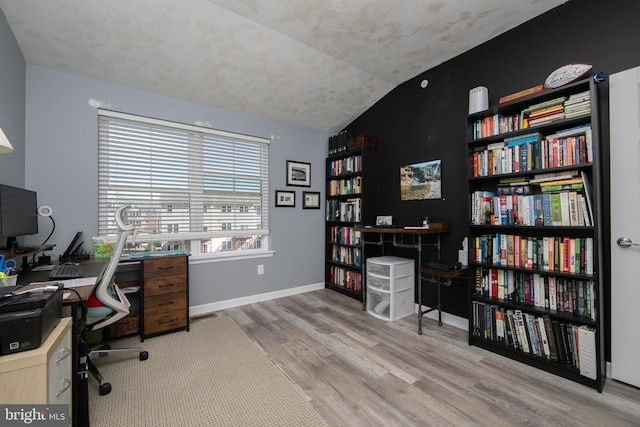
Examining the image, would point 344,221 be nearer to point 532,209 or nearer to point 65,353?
point 532,209

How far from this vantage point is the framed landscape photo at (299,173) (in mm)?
3848

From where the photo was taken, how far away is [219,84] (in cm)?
296

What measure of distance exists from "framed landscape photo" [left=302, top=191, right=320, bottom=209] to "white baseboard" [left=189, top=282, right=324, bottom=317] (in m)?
1.21

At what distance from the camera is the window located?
8.95 feet

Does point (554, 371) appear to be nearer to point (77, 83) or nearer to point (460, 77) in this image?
point (460, 77)

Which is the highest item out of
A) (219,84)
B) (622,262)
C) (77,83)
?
(219,84)

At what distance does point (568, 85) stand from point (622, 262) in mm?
1279

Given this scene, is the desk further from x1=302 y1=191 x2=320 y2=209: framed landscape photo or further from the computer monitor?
x1=302 y1=191 x2=320 y2=209: framed landscape photo

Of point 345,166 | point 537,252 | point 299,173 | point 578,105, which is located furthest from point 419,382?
point 299,173

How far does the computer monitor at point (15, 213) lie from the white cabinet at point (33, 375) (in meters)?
1.09

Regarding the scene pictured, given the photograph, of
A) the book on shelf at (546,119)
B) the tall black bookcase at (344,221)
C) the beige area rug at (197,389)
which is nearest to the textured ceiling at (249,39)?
the book on shelf at (546,119)

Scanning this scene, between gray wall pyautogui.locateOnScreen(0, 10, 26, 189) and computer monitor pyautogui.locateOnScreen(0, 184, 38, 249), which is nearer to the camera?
computer monitor pyautogui.locateOnScreen(0, 184, 38, 249)

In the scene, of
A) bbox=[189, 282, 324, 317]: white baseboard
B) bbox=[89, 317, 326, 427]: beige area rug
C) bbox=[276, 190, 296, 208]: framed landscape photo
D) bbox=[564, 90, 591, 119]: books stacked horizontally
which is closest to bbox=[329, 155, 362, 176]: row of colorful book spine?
bbox=[276, 190, 296, 208]: framed landscape photo

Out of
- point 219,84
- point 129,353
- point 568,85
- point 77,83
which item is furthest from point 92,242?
point 568,85
